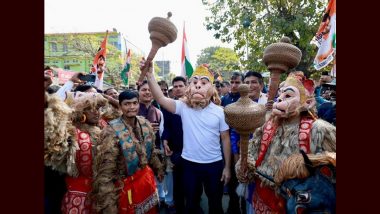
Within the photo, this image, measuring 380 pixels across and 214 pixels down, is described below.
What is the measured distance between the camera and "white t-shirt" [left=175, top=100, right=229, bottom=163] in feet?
12.1

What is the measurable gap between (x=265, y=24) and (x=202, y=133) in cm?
810

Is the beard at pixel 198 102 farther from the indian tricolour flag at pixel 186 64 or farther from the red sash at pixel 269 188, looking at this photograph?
the indian tricolour flag at pixel 186 64

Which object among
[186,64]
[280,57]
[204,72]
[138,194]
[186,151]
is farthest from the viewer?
[186,64]

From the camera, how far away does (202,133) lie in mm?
3721

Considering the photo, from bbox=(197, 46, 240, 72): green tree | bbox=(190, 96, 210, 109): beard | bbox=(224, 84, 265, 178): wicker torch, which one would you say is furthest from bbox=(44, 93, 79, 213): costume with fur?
bbox=(197, 46, 240, 72): green tree

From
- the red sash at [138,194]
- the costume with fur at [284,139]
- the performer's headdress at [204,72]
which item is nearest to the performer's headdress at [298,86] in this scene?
the costume with fur at [284,139]

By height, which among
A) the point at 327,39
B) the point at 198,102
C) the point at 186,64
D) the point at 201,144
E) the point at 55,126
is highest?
the point at 327,39

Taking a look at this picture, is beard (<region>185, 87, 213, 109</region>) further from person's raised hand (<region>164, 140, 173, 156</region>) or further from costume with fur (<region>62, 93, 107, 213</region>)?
costume with fur (<region>62, 93, 107, 213</region>)

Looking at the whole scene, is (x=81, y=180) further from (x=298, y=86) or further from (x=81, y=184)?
(x=298, y=86)

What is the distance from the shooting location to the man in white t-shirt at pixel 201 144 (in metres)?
3.70

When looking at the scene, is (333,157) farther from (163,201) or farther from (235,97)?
(163,201)

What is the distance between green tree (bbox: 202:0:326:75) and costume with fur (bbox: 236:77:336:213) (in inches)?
305

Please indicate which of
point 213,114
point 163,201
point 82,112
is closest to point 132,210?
point 82,112

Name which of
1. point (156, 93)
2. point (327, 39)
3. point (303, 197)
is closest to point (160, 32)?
point (156, 93)
